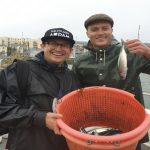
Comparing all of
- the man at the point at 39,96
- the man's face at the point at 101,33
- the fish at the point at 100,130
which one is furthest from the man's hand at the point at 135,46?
the fish at the point at 100,130

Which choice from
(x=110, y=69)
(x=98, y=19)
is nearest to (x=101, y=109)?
(x=110, y=69)

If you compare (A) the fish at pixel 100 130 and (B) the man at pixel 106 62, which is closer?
(A) the fish at pixel 100 130

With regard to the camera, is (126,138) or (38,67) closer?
(126,138)

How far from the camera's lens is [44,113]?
324cm

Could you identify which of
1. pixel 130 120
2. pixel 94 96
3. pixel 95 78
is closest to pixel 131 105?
pixel 130 120

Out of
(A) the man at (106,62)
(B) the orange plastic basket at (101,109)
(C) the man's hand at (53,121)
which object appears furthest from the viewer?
(A) the man at (106,62)

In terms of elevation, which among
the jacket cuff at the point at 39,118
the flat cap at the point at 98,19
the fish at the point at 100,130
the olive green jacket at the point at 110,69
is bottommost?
the fish at the point at 100,130

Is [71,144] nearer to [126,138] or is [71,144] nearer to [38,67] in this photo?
[126,138]

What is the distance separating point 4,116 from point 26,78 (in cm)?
45

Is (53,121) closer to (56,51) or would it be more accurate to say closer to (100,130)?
(100,130)

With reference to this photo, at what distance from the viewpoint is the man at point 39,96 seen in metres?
3.28

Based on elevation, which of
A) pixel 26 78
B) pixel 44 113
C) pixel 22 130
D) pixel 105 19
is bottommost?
Answer: pixel 22 130

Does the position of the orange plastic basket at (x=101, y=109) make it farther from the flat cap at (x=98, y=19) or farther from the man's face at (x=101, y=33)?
the flat cap at (x=98, y=19)

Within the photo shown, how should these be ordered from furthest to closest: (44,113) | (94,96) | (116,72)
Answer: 1. (116,72)
2. (94,96)
3. (44,113)
